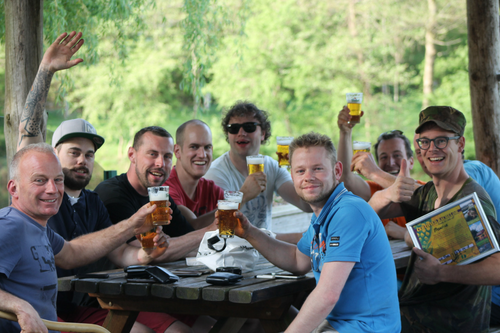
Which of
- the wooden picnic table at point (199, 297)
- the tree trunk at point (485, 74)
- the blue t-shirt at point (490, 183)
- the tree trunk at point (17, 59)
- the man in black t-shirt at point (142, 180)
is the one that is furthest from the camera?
the tree trunk at point (485, 74)

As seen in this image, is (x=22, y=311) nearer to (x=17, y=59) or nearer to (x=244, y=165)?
(x=17, y=59)

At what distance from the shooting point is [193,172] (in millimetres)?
3986

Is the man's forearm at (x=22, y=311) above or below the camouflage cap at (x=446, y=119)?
below

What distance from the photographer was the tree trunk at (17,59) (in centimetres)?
364

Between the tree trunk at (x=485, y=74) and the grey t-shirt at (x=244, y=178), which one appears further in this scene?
the tree trunk at (x=485, y=74)

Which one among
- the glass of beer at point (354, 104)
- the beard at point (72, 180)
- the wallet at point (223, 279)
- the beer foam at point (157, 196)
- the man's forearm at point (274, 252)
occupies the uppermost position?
the glass of beer at point (354, 104)

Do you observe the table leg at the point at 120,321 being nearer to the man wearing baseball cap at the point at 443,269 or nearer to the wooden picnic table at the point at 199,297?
the wooden picnic table at the point at 199,297

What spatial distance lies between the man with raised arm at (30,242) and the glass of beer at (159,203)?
47cm

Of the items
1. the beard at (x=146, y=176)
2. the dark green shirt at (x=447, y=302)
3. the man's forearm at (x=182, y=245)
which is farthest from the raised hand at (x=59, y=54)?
the dark green shirt at (x=447, y=302)

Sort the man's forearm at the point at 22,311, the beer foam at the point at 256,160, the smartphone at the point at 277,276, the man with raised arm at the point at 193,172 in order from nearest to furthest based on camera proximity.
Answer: the man's forearm at the point at 22,311, the smartphone at the point at 277,276, the beer foam at the point at 256,160, the man with raised arm at the point at 193,172

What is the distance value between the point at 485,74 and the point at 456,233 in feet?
10.7

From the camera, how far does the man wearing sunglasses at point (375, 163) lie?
3898mm

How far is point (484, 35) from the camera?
17.4 ft

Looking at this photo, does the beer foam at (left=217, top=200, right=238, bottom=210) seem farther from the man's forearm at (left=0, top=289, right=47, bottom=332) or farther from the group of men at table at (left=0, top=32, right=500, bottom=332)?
the man's forearm at (left=0, top=289, right=47, bottom=332)
